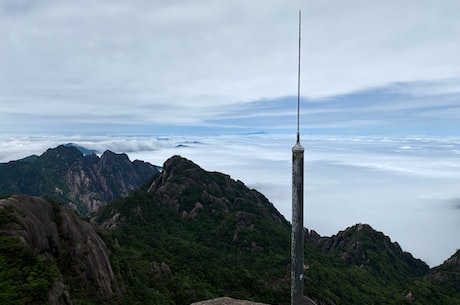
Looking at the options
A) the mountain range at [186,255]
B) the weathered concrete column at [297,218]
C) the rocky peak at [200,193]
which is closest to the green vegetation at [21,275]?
the mountain range at [186,255]

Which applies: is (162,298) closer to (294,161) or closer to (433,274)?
(294,161)

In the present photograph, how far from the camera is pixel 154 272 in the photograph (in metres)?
59.3

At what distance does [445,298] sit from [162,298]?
10049 centimetres

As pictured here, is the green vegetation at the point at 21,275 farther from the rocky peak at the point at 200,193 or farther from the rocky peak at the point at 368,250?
the rocky peak at the point at 368,250

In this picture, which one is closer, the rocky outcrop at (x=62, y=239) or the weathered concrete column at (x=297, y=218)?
the weathered concrete column at (x=297, y=218)

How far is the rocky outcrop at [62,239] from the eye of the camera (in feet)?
98.2

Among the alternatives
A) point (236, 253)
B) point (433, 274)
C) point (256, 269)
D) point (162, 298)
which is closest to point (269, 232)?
point (236, 253)

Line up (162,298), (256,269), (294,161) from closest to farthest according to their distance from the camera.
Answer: (294,161), (162,298), (256,269)

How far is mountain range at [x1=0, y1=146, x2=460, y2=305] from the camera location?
29359mm

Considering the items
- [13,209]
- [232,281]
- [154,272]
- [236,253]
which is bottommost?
[236,253]

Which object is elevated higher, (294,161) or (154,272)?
(294,161)

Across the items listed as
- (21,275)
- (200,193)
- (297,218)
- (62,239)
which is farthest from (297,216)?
(200,193)

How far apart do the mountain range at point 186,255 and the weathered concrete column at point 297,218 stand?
62.6ft

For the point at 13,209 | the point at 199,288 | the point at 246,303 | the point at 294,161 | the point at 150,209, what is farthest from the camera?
the point at 150,209
